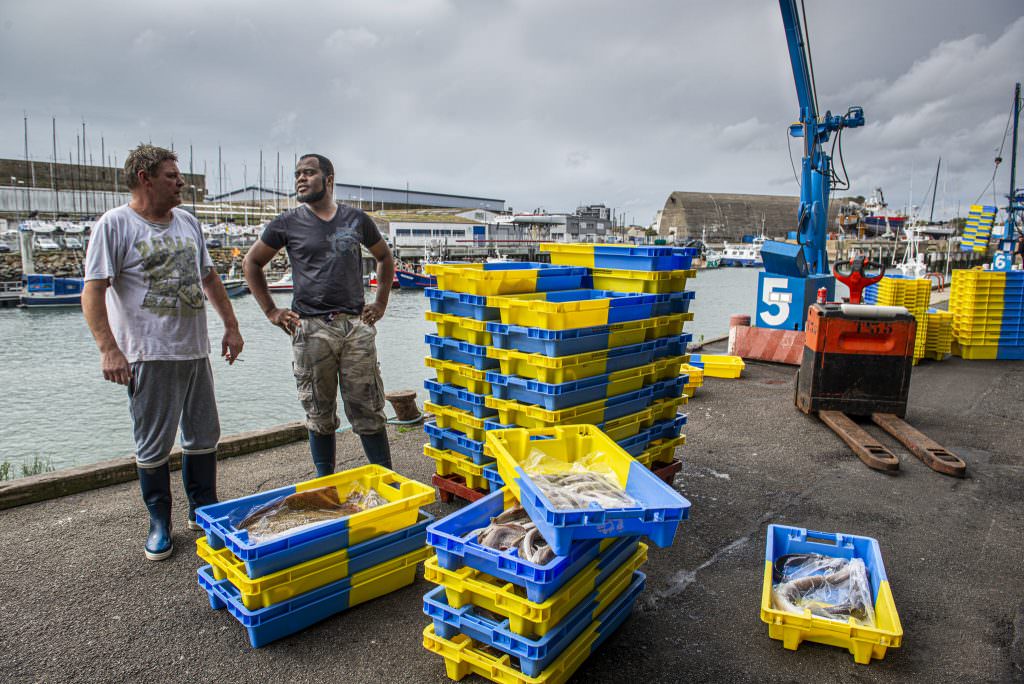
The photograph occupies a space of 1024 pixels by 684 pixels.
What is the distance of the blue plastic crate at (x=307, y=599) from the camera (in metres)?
2.98

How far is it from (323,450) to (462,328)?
4.18 ft

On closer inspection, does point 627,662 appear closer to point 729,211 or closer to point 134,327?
Answer: point 134,327

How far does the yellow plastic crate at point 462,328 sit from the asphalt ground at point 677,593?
49.5 inches

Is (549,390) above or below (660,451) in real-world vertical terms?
above

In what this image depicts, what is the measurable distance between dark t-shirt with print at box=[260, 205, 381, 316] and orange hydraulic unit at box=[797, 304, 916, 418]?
5.14 m

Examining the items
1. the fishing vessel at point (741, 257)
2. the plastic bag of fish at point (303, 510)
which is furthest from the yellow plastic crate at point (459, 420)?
the fishing vessel at point (741, 257)

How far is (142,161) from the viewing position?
144 inches

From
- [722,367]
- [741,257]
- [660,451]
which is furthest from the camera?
[741,257]

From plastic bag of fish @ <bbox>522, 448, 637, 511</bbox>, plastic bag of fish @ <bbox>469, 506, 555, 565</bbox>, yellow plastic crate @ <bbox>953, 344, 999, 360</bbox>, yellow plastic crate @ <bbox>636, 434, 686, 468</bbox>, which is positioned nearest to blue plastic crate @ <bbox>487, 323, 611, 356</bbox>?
plastic bag of fish @ <bbox>522, 448, 637, 511</bbox>

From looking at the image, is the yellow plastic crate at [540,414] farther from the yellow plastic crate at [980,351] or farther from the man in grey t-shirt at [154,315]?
the yellow plastic crate at [980,351]

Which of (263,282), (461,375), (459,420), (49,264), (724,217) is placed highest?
(724,217)

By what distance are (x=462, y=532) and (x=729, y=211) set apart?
122965 millimetres

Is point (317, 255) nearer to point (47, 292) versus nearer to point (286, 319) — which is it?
point (286, 319)

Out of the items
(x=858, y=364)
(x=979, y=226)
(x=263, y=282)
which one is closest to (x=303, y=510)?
(x=263, y=282)
